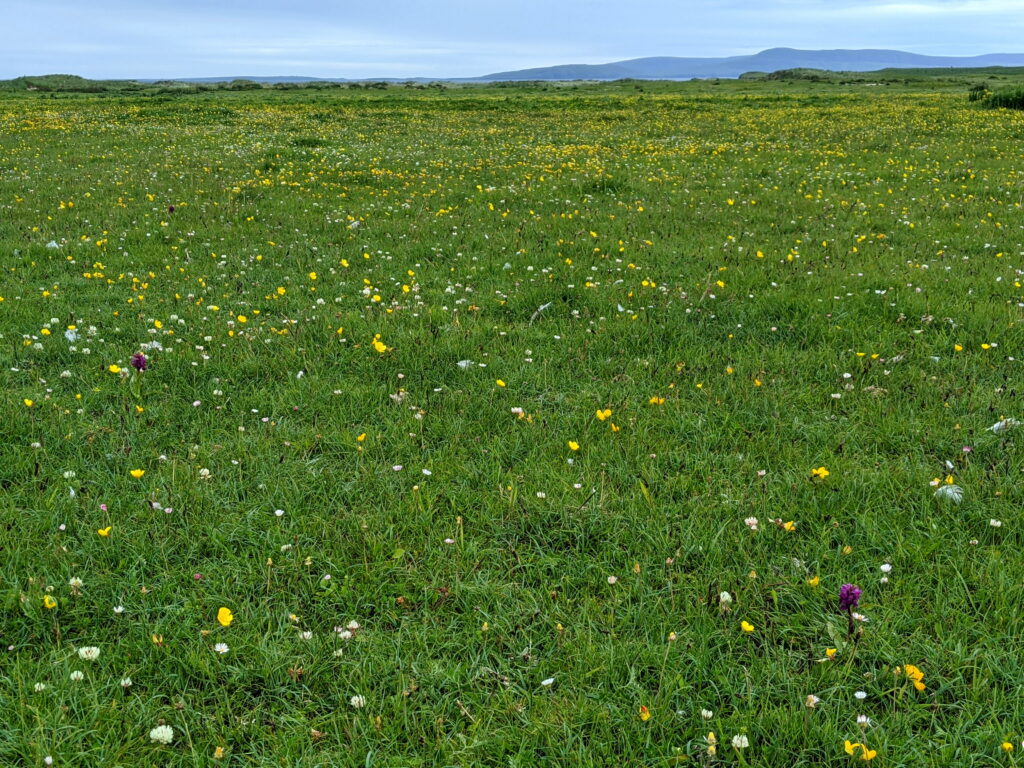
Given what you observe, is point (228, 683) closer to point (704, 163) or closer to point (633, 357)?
point (633, 357)

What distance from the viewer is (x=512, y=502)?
4.01 metres

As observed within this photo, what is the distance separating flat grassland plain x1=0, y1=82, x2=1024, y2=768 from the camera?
273 cm

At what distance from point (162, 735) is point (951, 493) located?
4.27 m

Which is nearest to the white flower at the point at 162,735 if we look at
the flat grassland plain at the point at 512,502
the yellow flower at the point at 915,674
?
the flat grassland plain at the point at 512,502

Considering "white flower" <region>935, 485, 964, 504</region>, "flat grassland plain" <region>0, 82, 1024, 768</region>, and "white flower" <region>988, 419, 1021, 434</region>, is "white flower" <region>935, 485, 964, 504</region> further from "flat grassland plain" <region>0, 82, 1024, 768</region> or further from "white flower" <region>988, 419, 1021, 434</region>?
"white flower" <region>988, 419, 1021, 434</region>

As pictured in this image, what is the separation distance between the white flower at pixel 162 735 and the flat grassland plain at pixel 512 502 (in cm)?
5

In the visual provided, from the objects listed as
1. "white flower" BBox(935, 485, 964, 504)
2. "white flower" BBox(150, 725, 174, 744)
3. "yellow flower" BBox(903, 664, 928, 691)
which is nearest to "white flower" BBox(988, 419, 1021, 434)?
"white flower" BBox(935, 485, 964, 504)

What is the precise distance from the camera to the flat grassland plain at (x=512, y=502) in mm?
2729

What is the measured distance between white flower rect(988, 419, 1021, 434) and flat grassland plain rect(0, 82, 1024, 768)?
1.6 inches

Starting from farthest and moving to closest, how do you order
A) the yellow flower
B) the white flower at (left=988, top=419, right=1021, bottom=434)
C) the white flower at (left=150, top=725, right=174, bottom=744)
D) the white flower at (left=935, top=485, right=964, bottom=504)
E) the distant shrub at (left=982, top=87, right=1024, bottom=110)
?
the distant shrub at (left=982, top=87, right=1024, bottom=110)
the white flower at (left=988, top=419, right=1021, bottom=434)
the white flower at (left=935, top=485, right=964, bottom=504)
the yellow flower
the white flower at (left=150, top=725, right=174, bottom=744)

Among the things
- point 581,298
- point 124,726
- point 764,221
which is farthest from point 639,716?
point 764,221

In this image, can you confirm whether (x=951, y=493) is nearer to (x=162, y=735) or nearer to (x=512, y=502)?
(x=512, y=502)

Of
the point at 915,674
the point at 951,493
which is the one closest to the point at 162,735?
the point at 915,674

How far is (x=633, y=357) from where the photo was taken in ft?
19.9
